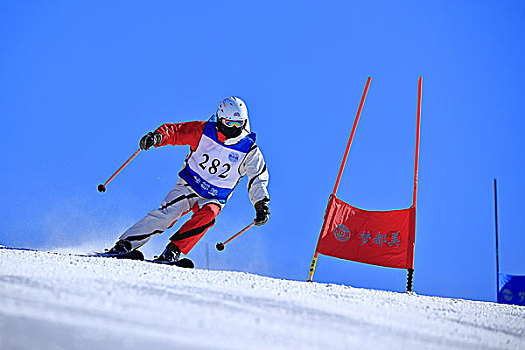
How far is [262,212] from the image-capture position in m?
3.82

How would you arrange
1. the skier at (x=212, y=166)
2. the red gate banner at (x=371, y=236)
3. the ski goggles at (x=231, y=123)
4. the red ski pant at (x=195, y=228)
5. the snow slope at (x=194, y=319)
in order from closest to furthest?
the snow slope at (x=194, y=319)
the red ski pant at (x=195, y=228)
the skier at (x=212, y=166)
the ski goggles at (x=231, y=123)
the red gate banner at (x=371, y=236)

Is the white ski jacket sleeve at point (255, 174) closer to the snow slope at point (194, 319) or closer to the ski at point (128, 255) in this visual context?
the ski at point (128, 255)

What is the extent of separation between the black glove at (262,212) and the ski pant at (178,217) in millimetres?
284

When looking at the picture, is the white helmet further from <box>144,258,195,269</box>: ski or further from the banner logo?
the banner logo

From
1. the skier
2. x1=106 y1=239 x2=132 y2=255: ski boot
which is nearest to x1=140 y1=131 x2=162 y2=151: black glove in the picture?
the skier

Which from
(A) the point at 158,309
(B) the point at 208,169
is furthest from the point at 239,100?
(A) the point at 158,309

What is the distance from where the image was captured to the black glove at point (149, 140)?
148 inches

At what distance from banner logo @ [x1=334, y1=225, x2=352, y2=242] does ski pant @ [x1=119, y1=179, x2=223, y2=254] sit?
1168 mm

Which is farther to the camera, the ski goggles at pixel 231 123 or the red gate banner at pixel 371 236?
the red gate banner at pixel 371 236

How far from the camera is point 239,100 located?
3971mm

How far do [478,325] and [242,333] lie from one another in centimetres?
99

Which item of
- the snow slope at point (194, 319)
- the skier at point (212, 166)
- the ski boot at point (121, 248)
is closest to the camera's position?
the snow slope at point (194, 319)

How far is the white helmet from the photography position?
12.6 ft

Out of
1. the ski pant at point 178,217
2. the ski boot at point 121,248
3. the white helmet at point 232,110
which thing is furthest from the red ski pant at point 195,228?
the white helmet at point 232,110
